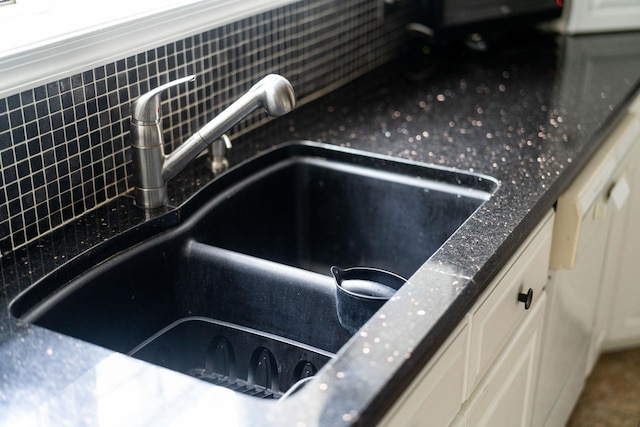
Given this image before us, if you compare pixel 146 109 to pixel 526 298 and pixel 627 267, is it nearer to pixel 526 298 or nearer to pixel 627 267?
pixel 526 298

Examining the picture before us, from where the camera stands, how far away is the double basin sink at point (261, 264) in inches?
52.0

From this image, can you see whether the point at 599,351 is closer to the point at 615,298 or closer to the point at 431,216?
the point at 615,298

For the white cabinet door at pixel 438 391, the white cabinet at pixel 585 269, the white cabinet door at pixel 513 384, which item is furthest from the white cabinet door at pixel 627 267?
the white cabinet door at pixel 438 391

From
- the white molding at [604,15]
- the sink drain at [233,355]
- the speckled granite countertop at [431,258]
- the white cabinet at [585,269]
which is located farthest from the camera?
the white molding at [604,15]

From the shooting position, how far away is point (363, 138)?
5.92 ft

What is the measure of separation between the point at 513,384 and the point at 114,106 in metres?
0.91

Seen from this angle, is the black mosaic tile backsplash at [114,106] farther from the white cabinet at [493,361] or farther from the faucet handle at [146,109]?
the white cabinet at [493,361]

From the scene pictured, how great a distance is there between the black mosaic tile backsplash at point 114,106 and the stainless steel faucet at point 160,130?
3.2 inches

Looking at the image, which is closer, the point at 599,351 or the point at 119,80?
the point at 119,80

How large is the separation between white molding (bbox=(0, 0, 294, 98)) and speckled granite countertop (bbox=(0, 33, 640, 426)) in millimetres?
261

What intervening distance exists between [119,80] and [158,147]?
15cm

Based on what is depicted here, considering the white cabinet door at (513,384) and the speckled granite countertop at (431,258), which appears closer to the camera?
the speckled granite countertop at (431,258)

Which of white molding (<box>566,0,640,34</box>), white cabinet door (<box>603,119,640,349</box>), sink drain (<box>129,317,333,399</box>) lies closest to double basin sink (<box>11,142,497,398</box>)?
sink drain (<box>129,317,333,399</box>)

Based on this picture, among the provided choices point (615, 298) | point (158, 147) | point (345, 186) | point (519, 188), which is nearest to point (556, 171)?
point (519, 188)
